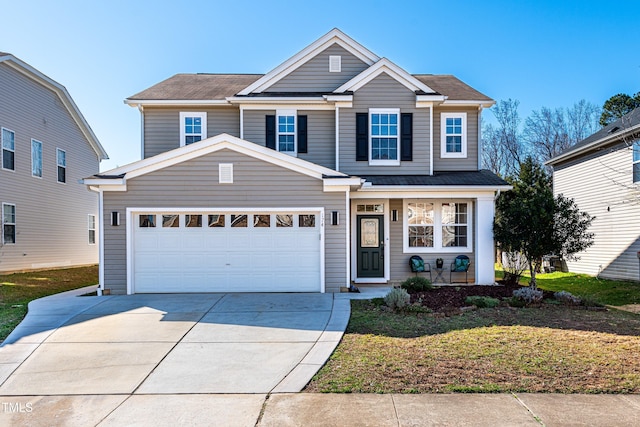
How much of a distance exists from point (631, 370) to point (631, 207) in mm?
11480

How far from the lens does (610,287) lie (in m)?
14.0

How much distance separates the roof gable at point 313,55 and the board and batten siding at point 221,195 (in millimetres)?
3792

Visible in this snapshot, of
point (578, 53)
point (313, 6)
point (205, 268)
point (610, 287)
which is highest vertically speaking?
point (578, 53)

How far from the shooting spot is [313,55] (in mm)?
14266

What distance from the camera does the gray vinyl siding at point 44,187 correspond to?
16.6 metres

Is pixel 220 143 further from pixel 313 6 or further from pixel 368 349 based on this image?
pixel 368 349

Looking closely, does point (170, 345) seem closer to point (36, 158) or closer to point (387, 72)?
point (387, 72)

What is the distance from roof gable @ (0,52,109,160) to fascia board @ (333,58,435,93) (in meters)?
12.1

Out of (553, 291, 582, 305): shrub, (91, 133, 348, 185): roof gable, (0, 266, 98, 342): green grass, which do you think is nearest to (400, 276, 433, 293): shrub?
(553, 291, 582, 305): shrub

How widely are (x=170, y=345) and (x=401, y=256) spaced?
7876 millimetres

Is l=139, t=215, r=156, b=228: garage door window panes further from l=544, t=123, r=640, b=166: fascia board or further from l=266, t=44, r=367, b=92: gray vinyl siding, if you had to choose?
l=544, t=123, r=640, b=166: fascia board

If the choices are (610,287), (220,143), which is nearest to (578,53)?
(610,287)

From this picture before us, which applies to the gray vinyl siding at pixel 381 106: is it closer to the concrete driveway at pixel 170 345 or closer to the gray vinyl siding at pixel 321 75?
the gray vinyl siding at pixel 321 75

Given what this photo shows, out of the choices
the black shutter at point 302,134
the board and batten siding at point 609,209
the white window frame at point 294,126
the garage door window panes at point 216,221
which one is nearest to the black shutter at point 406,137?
the black shutter at point 302,134
